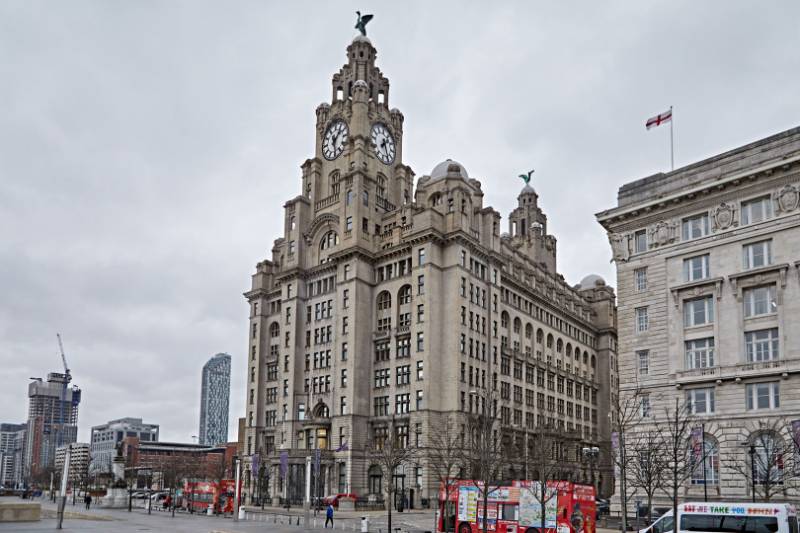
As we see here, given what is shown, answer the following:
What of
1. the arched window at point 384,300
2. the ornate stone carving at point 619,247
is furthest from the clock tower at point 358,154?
the ornate stone carving at point 619,247

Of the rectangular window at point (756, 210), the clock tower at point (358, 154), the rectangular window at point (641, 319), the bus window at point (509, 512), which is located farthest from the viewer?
the clock tower at point (358, 154)

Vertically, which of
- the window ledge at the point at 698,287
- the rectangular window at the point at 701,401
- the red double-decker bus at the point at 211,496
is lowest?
the red double-decker bus at the point at 211,496

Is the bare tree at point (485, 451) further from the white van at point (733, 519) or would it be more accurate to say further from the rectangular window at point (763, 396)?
the rectangular window at point (763, 396)

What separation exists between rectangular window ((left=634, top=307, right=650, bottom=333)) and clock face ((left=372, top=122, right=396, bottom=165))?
58.5 meters

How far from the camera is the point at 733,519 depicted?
119 feet

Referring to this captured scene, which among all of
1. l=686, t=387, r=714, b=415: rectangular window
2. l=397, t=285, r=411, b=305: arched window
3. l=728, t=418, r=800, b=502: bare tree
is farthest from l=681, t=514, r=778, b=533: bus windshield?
l=397, t=285, r=411, b=305: arched window

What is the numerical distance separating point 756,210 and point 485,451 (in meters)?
25.3

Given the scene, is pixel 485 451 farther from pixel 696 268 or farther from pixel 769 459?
pixel 696 268

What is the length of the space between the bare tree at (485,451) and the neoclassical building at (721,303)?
457 inches

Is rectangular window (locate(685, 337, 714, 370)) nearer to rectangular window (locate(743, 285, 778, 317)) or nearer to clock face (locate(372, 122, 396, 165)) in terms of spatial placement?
rectangular window (locate(743, 285, 778, 317))

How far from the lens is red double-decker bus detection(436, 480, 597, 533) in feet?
146

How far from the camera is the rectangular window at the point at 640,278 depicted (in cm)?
5925

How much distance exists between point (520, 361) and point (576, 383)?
2470 centimetres

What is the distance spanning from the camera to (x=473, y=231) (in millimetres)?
100625
